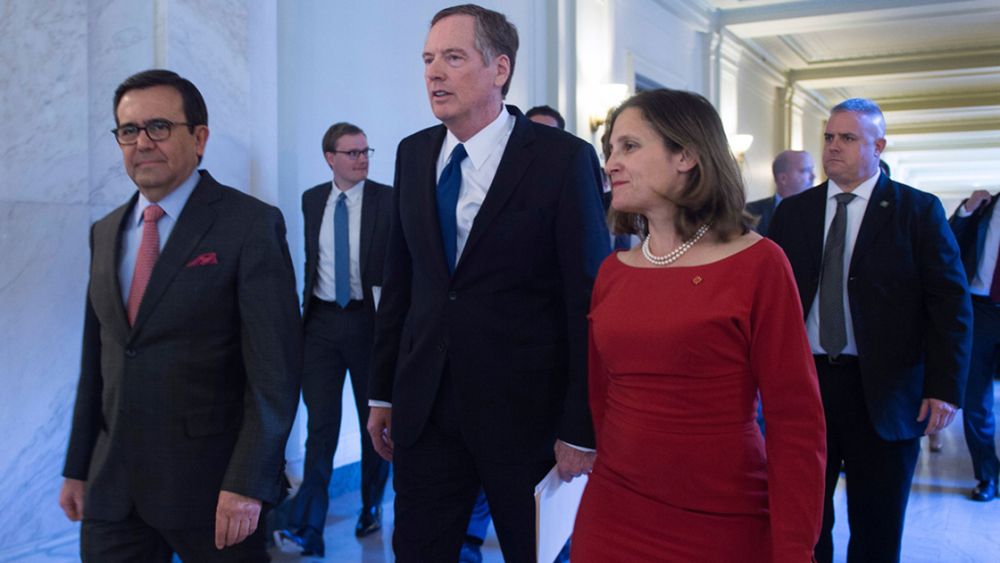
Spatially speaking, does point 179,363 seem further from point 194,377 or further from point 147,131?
point 147,131

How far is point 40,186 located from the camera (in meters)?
2.72

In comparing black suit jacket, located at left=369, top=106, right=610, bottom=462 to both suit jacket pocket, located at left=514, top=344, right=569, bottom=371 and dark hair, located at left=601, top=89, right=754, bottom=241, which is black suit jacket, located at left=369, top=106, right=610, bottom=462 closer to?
suit jacket pocket, located at left=514, top=344, right=569, bottom=371

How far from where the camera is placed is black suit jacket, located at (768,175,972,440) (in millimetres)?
2117

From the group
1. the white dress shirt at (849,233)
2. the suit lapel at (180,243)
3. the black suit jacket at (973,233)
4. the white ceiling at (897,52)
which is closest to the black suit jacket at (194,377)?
the suit lapel at (180,243)

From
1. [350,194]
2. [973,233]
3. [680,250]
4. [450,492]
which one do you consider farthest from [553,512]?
[973,233]

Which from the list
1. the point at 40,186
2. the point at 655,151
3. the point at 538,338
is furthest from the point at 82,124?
the point at 655,151

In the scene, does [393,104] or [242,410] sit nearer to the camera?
[242,410]

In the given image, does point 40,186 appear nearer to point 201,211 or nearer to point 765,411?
point 201,211

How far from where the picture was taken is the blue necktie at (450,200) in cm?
170

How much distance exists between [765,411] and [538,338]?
51 cm

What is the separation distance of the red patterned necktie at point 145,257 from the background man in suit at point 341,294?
5.29 ft

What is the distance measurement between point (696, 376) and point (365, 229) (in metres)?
2.33

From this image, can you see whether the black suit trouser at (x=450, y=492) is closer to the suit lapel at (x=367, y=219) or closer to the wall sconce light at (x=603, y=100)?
the suit lapel at (x=367, y=219)

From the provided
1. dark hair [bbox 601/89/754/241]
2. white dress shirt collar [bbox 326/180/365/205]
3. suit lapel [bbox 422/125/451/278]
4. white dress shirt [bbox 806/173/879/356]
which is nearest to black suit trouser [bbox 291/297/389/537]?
white dress shirt collar [bbox 326/180/365/205]
